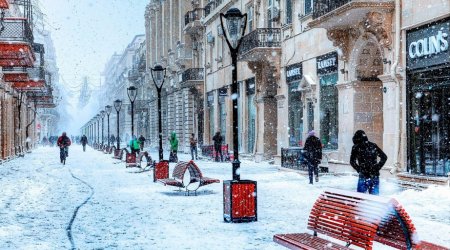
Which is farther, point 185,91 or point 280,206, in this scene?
point 185,91

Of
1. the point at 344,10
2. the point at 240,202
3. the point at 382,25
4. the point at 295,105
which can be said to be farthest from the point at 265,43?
the point at 240,202

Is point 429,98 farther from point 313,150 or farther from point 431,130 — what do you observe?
point 313,150

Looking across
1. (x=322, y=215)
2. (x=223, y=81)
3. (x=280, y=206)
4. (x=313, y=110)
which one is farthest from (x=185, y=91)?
(x=322, y=215)

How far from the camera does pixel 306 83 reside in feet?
82.3

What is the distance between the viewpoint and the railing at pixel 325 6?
63.2 feet

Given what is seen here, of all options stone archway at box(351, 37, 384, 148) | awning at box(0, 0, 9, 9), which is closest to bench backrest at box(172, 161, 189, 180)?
stone archway at box(351, 37, 384, 148)

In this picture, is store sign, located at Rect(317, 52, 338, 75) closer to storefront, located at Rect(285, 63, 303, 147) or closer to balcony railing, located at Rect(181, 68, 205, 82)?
storefront, located at Rect(285, 63, 303, 147)

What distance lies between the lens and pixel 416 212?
11.7 m

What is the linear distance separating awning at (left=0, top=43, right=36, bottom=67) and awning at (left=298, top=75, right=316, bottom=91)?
11238mm

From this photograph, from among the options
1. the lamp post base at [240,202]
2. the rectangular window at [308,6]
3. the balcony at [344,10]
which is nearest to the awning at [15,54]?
the rectangular window at [308,6]

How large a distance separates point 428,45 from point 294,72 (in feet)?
34.5

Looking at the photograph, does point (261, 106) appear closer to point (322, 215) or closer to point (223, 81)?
point (223, 81)

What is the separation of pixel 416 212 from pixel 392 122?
22.5 ft

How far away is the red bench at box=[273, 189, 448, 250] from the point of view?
5.74 meters
